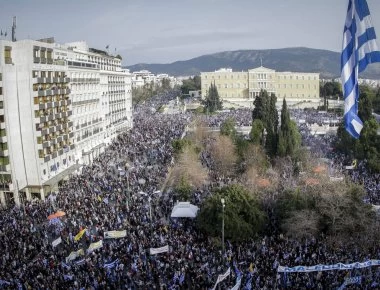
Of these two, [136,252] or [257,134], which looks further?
[257,134]

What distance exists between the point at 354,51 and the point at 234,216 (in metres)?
15.9

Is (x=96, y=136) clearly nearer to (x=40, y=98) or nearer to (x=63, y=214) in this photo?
(x=40, y=98)

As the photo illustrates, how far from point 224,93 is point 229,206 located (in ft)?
342

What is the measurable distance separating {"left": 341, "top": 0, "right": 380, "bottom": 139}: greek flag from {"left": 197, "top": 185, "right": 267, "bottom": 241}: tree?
587 inches

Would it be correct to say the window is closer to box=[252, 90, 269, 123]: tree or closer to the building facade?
box=[252, 90, 269, 123]: tree

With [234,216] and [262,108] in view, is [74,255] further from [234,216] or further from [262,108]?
[262,108]

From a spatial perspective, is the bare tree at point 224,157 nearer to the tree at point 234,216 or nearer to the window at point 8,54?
the tree at point 234,216

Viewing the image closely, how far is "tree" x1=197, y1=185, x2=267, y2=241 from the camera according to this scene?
82.1 feet

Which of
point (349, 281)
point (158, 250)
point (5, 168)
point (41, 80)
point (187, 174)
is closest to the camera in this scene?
point (349, 281)

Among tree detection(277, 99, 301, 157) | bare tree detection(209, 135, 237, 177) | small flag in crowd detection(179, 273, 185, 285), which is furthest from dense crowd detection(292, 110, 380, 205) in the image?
small flag in crowd detection(179, 273, 185, 285)

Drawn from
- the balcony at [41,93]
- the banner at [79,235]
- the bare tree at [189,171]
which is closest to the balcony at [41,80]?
the balcony at [41,93]

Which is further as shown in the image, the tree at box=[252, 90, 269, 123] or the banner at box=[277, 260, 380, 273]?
the tree at box=[252, 90, 269, 123]

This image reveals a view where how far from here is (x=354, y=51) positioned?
10797 millimetres

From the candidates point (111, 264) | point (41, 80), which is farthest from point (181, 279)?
point (41, 80)
